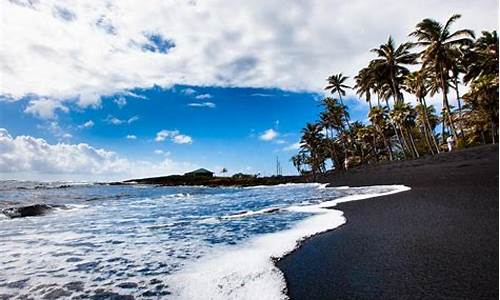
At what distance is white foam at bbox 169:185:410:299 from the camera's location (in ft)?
11.5

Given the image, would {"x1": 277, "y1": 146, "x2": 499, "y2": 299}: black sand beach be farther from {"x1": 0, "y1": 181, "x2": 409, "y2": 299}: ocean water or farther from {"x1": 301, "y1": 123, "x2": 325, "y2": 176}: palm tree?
{"x1": 301, "y1": 123, "x2": 325, "y2": 176}: palm tree

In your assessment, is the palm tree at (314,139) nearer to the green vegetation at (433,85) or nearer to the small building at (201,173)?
the green vegetation at (433,85)

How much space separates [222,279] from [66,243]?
424cm

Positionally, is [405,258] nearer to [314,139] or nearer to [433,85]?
[433,85]

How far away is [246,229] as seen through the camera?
7242mm

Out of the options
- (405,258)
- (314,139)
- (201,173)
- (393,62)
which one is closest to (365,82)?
(393,62)

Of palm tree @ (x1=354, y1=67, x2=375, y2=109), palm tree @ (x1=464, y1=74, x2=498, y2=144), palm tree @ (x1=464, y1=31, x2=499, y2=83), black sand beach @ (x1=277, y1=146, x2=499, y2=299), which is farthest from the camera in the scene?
palm tree @ (x1=354, y1=67, x2=375, y2=109)

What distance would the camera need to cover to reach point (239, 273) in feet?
13.5

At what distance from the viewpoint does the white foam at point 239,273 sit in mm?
3510

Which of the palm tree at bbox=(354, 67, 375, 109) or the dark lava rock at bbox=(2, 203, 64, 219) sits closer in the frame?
the dark lava rock at bbox=(2, 203, 64, 219)

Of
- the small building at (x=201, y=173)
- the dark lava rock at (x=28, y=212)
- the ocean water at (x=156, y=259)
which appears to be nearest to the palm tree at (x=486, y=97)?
the ocean water at (x=156, y=259)

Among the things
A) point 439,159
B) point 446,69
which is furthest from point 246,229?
point 446,69

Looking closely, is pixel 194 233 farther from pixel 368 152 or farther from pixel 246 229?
pixel 368 152

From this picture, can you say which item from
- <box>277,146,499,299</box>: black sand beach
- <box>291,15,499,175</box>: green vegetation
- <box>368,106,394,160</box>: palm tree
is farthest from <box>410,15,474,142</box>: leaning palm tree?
<box>277,146,499,299</box>: black sand beach
